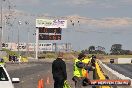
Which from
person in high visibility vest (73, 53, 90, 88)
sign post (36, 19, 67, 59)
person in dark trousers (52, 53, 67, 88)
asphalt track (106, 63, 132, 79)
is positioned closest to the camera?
person in high visibility vest (73, 53, 90, 88)

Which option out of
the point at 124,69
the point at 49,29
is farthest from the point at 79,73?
the point at 49,29

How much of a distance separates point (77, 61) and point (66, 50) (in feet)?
475

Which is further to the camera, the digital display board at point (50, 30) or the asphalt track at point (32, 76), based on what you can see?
the digital display board at point (50, 30)

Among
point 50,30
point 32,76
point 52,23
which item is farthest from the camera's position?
point 52,23

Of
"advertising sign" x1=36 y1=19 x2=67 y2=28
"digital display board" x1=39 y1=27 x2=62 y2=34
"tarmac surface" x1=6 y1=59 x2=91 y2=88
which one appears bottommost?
"tarmac surface" x1=6 y1=59 x2=91 y2=88

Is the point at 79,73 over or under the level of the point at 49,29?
under

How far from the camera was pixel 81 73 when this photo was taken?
18219 mm

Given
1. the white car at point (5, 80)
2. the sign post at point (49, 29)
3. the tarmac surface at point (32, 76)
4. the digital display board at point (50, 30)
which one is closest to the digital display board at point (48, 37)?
the sign post at point (49, 29)

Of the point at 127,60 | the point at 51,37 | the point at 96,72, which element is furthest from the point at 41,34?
the point at 96,72

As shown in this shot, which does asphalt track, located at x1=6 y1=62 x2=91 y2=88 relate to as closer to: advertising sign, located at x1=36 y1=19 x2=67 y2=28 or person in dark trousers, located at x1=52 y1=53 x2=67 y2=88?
person in dark trousers, located at x1=52 y1=53 x2=67 y2=88

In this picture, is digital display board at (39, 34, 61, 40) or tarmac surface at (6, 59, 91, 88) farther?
digital display board at (39, 34, 61, 40)

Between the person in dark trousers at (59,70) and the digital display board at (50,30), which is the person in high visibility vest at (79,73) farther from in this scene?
the digital display board at (50,30)

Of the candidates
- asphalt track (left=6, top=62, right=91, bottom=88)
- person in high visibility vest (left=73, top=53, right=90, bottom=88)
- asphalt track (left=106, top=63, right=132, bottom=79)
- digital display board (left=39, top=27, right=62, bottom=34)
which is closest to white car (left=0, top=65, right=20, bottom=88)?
person in high visibility vest (left=73, top=53, right=90, bottom=88)

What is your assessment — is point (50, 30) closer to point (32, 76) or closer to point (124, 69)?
point (124, 69)
